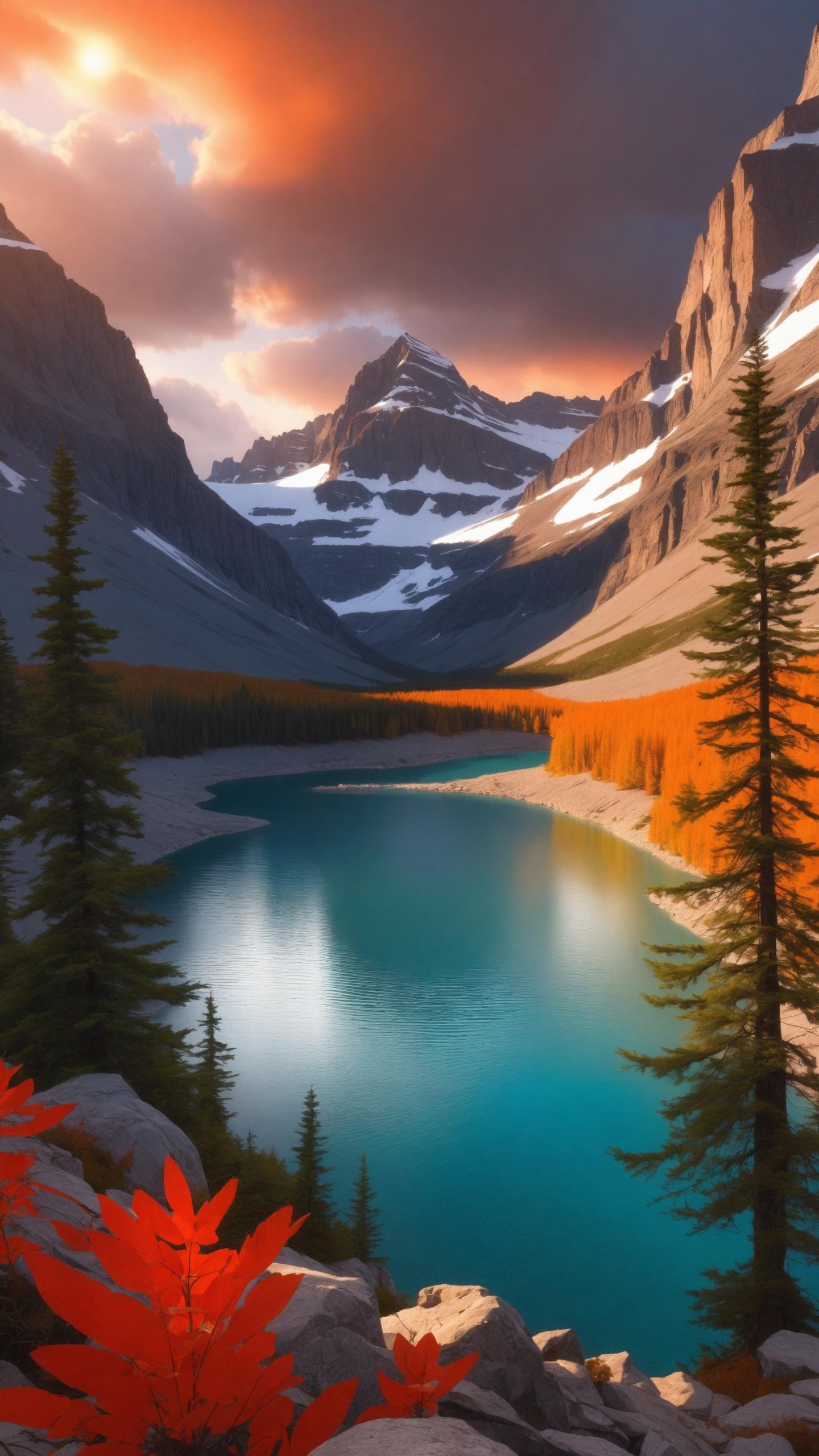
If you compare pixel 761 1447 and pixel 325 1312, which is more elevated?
pixel 325 1312

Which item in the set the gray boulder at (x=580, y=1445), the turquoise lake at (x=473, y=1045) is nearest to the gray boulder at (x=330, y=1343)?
the gray boulder at (x=580, y=1445)

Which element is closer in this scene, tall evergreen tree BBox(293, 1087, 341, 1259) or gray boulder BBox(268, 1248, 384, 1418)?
gray boulder BBox(268, 1248, 384, 1418)

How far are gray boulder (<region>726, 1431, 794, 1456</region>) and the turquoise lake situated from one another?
904 centimetres

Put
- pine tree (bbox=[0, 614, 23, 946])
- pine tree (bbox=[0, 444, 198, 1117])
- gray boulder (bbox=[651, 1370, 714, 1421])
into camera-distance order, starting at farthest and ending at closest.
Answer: pine tree (bbox=[0, 614, 23, 946]) < pine tree (bbox=[0, 444, 198, 1117]) < gray boulder (bbox=[651, 1370, 714, 1421])

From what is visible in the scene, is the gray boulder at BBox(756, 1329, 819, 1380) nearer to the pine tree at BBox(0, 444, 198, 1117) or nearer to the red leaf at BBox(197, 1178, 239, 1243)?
the pine tree at BBox(0, 444, 198, 1117)

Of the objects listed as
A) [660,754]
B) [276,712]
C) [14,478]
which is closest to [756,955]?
[660,754]

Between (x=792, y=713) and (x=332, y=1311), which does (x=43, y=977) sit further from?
(x=792, y=713)

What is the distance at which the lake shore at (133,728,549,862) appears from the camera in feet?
227

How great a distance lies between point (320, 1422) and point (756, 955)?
1659 cm

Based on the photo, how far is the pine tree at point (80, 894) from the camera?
53.0 feet

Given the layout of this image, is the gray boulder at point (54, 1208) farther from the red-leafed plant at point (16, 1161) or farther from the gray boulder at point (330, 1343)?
the gray boulder at point (330, 1343)

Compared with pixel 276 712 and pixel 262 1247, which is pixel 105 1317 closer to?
pixel 262 1247

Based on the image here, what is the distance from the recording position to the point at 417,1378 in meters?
2.23

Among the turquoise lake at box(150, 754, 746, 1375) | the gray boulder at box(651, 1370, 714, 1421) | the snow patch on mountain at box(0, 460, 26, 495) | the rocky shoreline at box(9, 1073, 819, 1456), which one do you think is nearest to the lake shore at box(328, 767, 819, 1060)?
the turquoise lake at box(150, 754, 746, 1375)
